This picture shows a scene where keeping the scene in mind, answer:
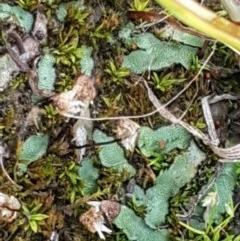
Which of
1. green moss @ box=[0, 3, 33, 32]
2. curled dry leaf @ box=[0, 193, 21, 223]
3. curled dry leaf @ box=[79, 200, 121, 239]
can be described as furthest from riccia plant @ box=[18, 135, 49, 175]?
green moss @ box=[0, 3, 33, 32]

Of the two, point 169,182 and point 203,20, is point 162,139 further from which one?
point 203,20

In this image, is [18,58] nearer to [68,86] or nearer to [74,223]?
[68,86]

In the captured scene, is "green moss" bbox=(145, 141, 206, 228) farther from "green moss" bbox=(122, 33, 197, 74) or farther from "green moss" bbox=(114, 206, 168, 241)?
A: "green moss" bbox=(122, 33, 197, 74)

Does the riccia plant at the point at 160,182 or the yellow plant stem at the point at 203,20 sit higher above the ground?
the yellow plant stem at the point at 203,20


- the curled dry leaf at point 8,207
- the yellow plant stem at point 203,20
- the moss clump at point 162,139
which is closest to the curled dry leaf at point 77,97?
the moss clump at point 162,139

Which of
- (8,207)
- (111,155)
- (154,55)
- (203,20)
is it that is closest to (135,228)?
(111,155)

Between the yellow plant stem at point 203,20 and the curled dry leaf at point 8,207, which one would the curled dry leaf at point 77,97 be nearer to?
the curled dry leaf at point 8,207
